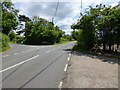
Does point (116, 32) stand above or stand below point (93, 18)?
below

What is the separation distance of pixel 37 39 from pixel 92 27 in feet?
103

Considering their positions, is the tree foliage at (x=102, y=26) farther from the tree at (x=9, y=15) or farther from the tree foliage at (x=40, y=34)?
the tree foliage at (x=40, y=34)

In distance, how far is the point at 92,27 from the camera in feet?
52.5

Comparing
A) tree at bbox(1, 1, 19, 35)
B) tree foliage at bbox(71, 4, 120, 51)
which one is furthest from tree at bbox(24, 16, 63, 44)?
tree foliage at bbox(71, 4, 120, 51)

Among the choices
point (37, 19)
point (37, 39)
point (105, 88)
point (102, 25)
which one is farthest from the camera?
point (37, 19)

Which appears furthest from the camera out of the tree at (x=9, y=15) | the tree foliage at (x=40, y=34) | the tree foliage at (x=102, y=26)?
the tree foliage at (x=40, y=34)

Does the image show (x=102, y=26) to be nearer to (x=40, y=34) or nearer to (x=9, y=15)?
(x=9, y=15)

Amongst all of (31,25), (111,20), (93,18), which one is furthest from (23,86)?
(31,25)

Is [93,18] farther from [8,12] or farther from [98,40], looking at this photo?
[8,12]

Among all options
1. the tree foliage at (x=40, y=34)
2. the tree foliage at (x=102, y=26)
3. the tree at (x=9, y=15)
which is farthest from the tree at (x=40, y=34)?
the tree foliage at (x=102, y=26)

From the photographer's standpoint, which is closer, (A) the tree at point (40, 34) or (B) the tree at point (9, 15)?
(B) the tree at point (9, 15)

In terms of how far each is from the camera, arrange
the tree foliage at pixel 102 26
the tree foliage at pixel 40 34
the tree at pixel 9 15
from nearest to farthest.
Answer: the tree foliage at pixel 102 26, the tree at pixel 9 15, the tree foliage at pixel 40 34

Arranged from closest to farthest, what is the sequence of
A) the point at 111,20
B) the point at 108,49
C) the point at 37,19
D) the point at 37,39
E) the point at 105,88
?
the point at 105,88 → the point at 111,20 → the point at 108,49 → the point at 37,39 → the point at 37,19

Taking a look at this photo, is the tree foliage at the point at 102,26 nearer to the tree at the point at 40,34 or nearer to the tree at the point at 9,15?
the tree at the point at 9,15
